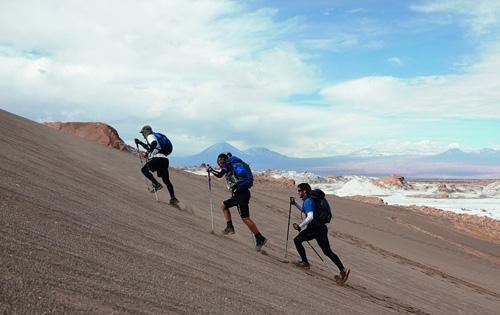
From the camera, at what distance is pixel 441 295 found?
11.8 m

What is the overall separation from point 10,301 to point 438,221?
31720 mm

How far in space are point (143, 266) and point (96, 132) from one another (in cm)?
2442

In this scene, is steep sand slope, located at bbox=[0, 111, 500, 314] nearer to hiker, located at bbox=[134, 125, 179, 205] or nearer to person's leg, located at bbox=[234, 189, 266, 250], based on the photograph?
person's leg, located at bbox=[234, 189, 266, 250]

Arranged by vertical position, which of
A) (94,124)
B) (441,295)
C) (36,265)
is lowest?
(441,295)

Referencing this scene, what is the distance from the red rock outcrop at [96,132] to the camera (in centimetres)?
2702

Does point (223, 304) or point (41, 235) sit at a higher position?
point (41, 235)

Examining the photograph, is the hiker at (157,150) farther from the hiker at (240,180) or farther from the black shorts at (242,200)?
the black shorts at (242,200)

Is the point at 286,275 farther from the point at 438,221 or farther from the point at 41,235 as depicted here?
the point at 438,221

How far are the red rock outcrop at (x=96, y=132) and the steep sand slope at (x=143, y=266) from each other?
12.9 m

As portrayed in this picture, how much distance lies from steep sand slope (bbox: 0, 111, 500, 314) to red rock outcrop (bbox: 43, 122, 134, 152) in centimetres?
1293

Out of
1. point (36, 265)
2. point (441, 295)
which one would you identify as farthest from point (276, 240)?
point (36, 265)

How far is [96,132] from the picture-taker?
27578mm

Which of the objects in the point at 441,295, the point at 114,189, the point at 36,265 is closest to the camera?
the point at 36,265

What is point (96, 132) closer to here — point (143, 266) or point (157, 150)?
point (157, 150)
